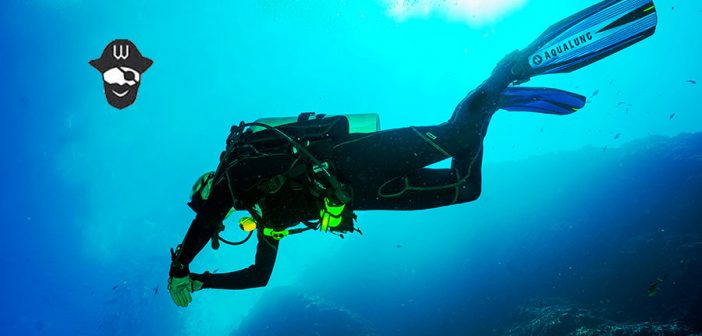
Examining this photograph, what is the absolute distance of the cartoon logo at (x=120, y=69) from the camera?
1602 cm

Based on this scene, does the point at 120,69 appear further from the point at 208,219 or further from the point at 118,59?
the point at 208,219

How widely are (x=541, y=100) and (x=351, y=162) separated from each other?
9.42 ft

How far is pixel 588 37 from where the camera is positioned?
4320 mm

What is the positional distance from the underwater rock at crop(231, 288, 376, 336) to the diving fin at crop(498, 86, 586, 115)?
702 inches

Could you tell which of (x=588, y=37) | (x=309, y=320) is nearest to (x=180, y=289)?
(x=588, y=37)

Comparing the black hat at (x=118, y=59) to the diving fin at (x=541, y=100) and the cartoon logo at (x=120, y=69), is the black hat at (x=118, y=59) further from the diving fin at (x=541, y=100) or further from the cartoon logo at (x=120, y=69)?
the diving fin at (x=541, y=100)

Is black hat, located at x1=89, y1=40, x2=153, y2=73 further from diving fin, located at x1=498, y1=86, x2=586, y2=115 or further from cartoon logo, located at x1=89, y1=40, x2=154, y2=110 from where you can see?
diving fin, located at x1=498, y1=86, x2=586, y2=115

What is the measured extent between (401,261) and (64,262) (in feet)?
215

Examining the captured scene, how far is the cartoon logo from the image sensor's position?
1602 cm

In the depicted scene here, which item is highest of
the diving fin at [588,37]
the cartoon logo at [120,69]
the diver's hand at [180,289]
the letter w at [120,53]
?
the letter w at [120,53]

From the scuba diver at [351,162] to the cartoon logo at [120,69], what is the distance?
15665mm

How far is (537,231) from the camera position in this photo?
875 inches

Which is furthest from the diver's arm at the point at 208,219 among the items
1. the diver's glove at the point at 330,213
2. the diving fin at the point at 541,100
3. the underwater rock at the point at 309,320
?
the underwater rock at the point at 309,320

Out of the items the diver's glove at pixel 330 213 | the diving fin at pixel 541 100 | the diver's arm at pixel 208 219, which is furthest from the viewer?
the diving fin at pixel 541 100
